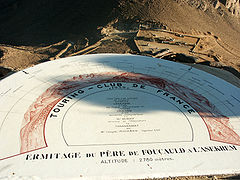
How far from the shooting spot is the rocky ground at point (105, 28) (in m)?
5.99

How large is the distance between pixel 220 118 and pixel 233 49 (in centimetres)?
657

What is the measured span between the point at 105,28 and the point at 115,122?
18.0 feet

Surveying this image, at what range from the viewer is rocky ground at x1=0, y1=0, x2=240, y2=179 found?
599cm

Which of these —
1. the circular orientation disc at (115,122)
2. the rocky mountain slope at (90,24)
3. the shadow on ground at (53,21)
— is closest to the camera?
the circular orientation disc at (115,122)

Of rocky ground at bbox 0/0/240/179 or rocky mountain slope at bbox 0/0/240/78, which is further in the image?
rocky mountain slope at bbox 0/0/240/78

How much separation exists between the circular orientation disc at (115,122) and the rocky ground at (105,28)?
2742 millimetres

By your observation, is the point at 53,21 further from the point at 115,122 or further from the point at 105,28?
the point at 115,122

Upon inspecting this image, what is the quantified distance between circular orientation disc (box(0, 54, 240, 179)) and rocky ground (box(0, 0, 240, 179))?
2.74 m

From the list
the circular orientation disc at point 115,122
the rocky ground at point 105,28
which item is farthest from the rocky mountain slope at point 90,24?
the circular orientation disc at point 115,122

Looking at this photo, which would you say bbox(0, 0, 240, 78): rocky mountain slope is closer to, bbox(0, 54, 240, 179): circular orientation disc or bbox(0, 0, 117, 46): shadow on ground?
bbox(0, 0, 117, 46): shadow on ground

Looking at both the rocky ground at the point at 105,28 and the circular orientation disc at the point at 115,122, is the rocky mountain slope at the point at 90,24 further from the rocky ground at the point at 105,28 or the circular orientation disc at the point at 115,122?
the circular orientation disc at the point at 115,122

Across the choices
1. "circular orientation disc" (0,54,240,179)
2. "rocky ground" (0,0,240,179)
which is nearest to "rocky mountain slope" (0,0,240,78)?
"rocky ground" (0,0,240,179)

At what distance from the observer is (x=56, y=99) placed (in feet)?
7.68

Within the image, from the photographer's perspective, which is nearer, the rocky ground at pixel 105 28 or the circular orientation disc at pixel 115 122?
the circular orientation disc at pixel 115 122
